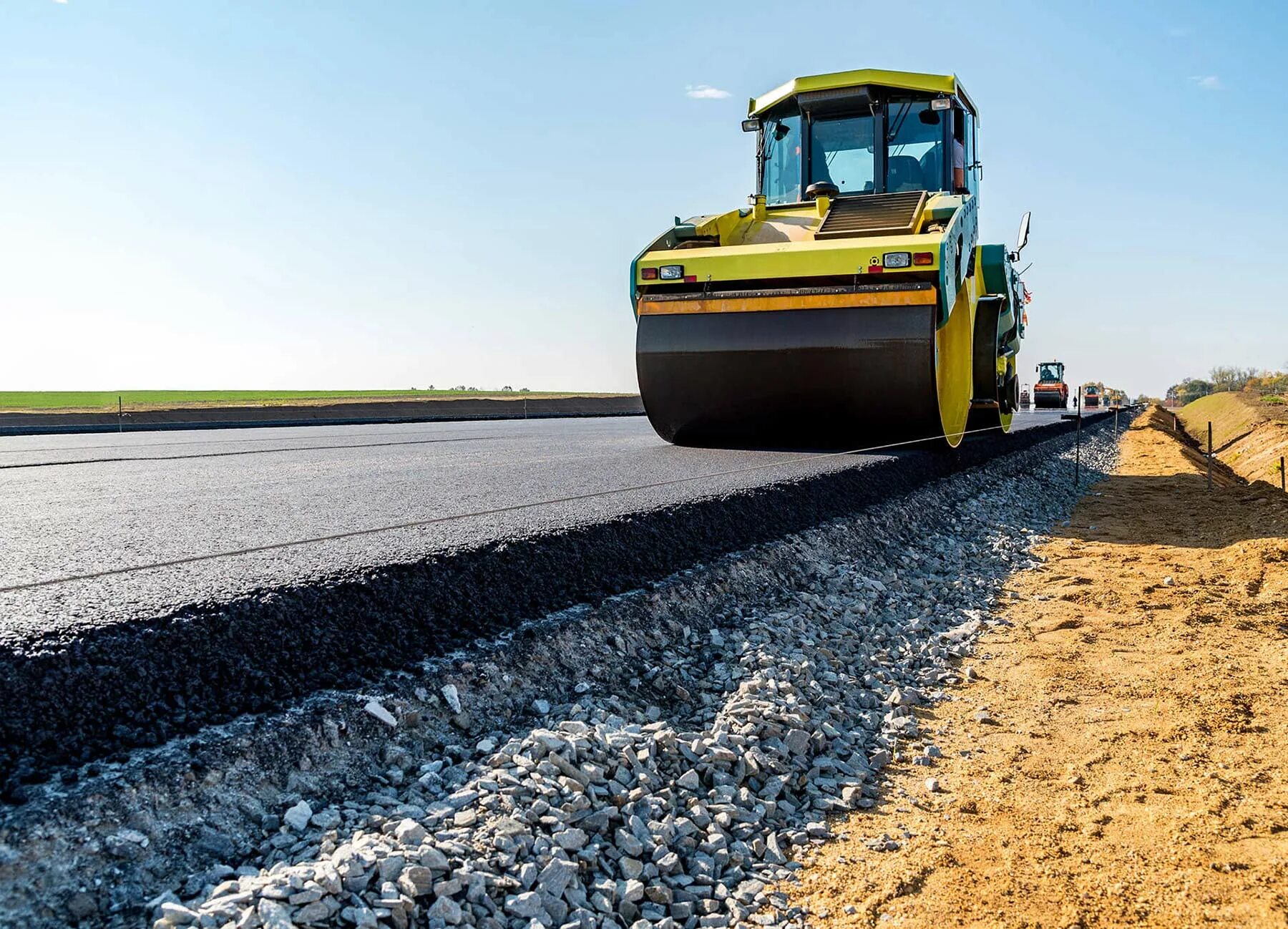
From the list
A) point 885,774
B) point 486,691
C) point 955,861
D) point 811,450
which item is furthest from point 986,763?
point 811,450

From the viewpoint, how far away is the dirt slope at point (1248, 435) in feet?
58.2

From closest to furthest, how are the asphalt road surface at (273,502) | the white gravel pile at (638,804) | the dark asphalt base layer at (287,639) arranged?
1. the white gravel pile at (638,804)
2. the dark asphalt base layer at (287,639)
3. the asphalt road surface at (273,502)

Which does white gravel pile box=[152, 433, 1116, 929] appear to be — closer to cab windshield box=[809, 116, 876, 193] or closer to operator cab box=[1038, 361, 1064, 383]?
cab windshield box=[809, 116, 876, 193]

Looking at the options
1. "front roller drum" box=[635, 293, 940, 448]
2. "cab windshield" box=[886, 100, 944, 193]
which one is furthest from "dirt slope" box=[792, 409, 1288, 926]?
"cab windshield" box=[886, 100, 944, 193]

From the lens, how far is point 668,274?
7.84 meters

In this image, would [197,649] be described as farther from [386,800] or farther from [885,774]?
[885,774]

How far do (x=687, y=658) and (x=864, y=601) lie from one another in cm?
176

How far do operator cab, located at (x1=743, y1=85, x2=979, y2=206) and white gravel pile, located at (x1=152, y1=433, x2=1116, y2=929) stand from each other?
5584 millimetres

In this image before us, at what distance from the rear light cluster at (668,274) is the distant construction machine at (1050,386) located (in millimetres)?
40531

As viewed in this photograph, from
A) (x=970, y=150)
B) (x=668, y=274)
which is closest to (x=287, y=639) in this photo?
(x=668, y=274)

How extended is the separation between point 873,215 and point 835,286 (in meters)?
1.14

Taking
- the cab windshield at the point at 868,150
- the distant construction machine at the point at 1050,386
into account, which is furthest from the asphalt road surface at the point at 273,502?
the distant construction machine at the point at 1050,386

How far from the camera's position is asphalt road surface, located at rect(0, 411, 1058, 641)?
130 inches

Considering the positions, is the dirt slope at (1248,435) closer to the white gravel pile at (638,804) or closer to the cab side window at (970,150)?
the cab side window at (970,150)
